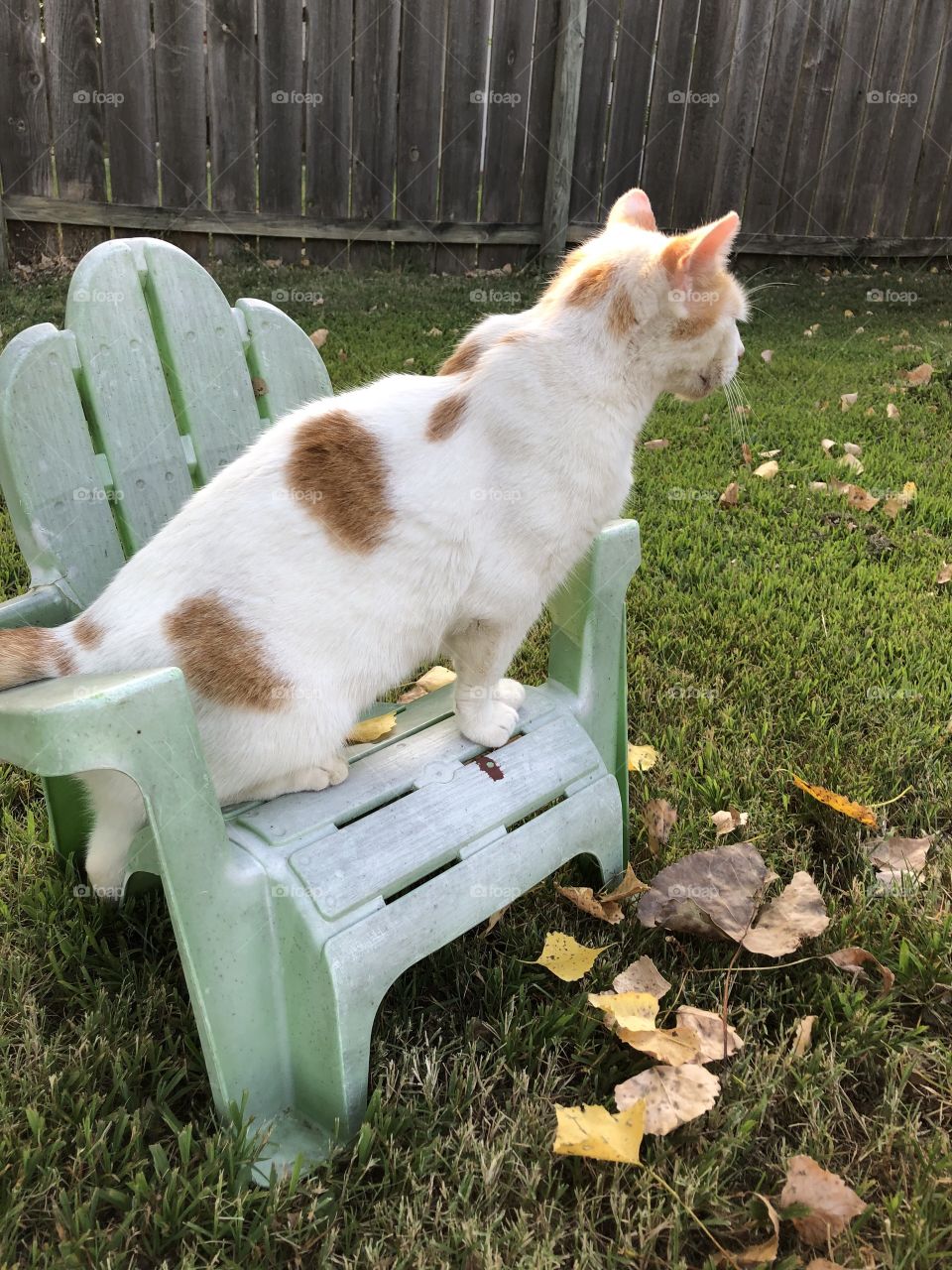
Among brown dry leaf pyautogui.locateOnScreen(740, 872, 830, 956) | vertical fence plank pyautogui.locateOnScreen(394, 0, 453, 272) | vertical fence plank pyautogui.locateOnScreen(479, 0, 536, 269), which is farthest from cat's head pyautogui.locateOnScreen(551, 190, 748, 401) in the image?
vertical fence plank pyautogui.locateOnScreen(479, 0, 536, 269)

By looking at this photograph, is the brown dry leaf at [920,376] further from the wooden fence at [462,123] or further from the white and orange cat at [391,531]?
the white and orange cat at [391,531]

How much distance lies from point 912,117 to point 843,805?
6.76 metres

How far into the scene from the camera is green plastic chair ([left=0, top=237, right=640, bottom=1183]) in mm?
1420

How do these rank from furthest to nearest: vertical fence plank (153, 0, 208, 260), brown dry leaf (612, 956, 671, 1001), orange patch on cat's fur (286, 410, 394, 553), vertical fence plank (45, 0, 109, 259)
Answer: vertical fence plank (153, 0, 208, 260), vertical fence plank (45, 0, 109, 259), brown dry leaf (612, 956, 671, 1001), orange patch on cat's fur (286, 410, 394, 553)

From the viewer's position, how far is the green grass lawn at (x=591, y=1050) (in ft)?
4.57

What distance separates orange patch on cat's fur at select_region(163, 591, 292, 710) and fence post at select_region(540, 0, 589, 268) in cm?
551

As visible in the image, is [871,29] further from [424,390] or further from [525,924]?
[525,924]

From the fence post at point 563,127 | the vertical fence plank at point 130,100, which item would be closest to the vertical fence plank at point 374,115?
the fence post at point 563,127

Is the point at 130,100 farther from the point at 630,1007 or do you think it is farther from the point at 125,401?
the point at 630,1007

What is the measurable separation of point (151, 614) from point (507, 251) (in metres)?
5.68

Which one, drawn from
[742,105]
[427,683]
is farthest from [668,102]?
[427,683]

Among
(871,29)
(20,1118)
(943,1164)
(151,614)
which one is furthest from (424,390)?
(871,29)

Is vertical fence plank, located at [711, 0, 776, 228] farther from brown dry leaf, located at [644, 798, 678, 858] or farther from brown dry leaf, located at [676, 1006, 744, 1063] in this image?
brown dry leaf, located at [676, 1006, 744, 1063]

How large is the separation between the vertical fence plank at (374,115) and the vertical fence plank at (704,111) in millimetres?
2072
